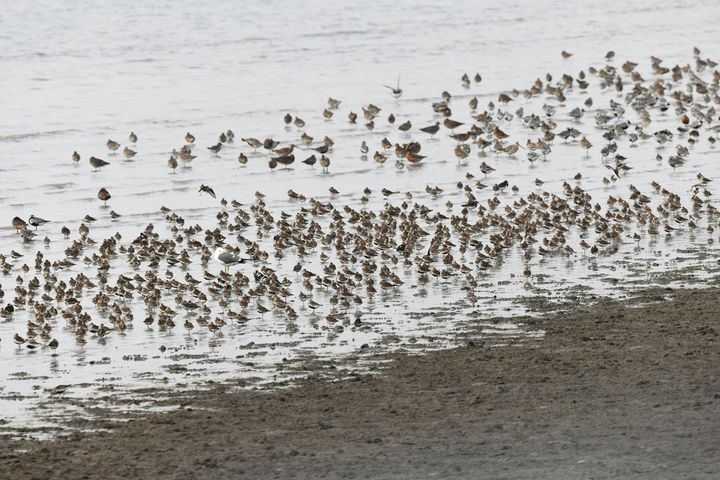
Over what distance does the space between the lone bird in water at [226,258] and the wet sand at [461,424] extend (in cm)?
477

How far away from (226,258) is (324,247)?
64.4 inches

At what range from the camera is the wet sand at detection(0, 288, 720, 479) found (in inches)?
350

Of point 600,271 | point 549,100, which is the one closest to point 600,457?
point 600,271

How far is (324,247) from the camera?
1720 cm

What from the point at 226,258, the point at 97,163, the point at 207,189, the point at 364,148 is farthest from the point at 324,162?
the point at 226,258

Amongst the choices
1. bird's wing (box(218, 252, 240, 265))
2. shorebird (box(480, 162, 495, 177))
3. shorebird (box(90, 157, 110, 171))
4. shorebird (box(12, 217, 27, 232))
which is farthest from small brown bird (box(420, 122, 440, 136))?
bird's wing (box(218, 252, 240, 265))

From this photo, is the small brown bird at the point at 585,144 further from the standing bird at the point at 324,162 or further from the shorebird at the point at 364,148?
the standing bird at the point at 324,162

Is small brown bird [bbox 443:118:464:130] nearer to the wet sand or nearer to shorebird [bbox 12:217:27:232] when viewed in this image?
shorebird [bbox 12:217:27:232]

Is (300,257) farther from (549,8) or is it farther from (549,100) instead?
(549,8)

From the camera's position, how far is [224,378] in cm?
1145

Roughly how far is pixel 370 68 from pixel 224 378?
101ft

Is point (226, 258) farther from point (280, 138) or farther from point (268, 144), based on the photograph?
point (280, 138)

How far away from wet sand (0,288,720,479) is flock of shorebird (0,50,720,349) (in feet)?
8.29

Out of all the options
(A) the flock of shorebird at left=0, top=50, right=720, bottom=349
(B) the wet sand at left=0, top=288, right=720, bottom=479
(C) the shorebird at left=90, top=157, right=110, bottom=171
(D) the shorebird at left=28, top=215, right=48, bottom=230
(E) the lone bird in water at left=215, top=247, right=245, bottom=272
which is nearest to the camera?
(B) the wet sand at left=0, top=288, right=720, bottom=479
